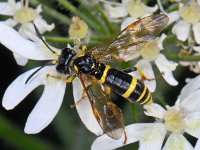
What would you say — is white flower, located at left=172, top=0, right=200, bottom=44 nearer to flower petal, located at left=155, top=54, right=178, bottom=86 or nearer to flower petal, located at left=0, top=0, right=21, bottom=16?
flower petal, located at left=155, top=54, right=178, bottom=86

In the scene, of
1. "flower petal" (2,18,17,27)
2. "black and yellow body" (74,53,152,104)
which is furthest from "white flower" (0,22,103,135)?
"flower petal" (2,18,17,27)

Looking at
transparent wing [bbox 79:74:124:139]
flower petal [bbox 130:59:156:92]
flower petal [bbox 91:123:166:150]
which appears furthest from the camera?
flower petal [bbox 130:59:156:92]

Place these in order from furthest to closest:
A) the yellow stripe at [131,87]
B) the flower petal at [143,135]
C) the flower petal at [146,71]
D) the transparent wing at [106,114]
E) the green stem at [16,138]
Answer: the green stem at [16,138], the flower petal at [146,71], the flower petal at [143,135], the yellow stripe at [131,87], the transparent wing at [106,114]

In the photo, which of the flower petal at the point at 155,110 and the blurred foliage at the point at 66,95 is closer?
the flower petal at the point at 155,110

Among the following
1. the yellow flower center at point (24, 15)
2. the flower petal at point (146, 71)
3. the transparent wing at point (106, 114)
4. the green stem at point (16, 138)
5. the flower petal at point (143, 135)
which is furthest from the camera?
the green stem at point (16, 138)

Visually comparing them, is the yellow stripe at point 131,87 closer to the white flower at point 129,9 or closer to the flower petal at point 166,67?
the flower petal at point 166,67

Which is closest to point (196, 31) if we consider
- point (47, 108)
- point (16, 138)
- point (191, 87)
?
point (191, 87)

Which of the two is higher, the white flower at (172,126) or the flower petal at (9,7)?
the flower petal at (9,7)

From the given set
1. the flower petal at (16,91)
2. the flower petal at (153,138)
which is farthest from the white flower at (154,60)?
the flower petal at (16,91)
